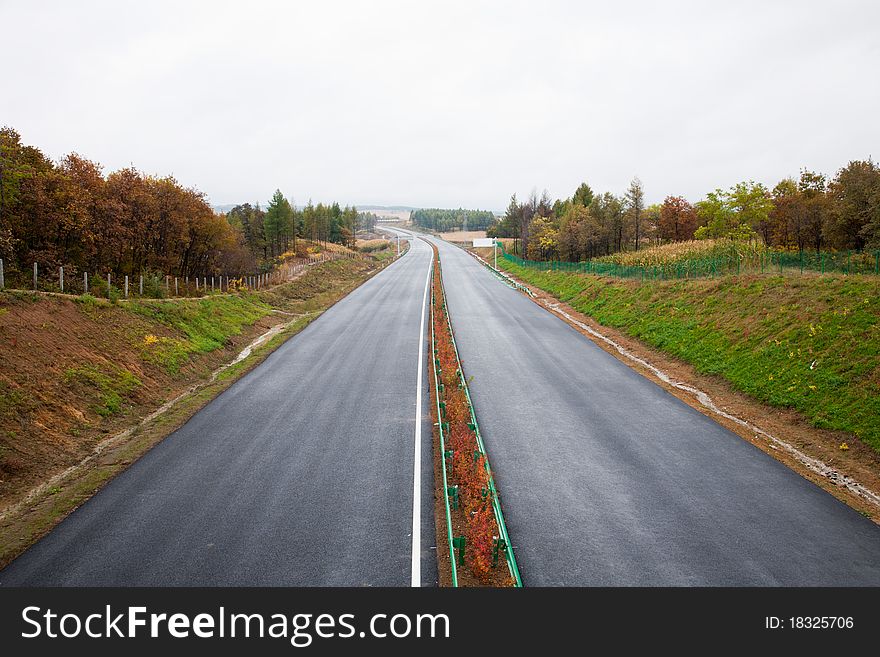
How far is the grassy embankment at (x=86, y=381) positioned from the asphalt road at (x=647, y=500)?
8925 millimetres

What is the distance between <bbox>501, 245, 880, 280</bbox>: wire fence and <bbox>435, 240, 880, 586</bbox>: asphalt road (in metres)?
11.8

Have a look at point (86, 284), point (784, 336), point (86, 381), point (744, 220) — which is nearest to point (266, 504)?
point (86, 381)

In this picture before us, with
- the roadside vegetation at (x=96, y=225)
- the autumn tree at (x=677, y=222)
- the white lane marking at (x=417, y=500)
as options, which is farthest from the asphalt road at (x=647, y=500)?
the autumn tree at (x=677, y=222)

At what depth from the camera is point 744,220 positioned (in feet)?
174

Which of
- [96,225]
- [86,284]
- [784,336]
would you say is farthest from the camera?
[96,225]

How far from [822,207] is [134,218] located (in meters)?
52.5

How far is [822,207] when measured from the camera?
41.0 meters

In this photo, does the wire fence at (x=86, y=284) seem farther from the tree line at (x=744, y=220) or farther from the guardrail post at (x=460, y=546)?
the tree line at (x=744, y=220)

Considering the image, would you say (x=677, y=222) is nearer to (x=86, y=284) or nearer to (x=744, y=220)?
(x=744, y=220)

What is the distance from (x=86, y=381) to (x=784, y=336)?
22794 millimetres

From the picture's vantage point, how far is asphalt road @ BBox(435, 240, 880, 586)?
788 centimetres

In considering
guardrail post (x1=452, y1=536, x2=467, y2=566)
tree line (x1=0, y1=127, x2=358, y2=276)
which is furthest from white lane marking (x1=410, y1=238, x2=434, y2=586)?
tree line (x1=0, y1=127, x2=358, y2=276)

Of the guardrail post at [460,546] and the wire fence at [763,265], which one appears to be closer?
the guardrail post at [460,546]

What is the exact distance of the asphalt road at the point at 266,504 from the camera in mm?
7766
